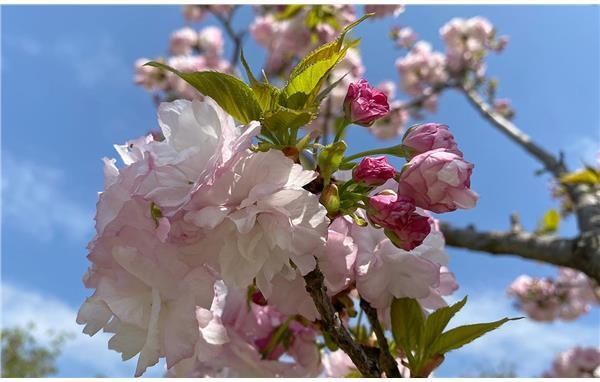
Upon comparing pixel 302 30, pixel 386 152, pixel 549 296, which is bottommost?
pixel 386 152

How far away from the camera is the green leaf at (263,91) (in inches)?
26.5

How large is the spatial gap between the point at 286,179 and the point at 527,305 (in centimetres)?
445

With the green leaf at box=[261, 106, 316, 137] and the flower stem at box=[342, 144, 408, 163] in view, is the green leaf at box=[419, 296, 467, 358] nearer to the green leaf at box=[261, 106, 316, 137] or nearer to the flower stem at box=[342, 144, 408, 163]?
the flower stem at box=[342, 144, 408, 163]

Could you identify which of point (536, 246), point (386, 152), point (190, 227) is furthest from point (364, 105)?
point (536, 246)

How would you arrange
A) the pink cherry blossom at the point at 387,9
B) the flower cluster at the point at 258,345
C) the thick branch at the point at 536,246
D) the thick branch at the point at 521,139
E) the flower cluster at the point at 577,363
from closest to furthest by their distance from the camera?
1. the flower cluster at the point at 258,345
2. the thick branch at the point at 536,246
3. the thick branch at the point at 521,139
4. the flower cluster at the point at 577,363
5. the pink cherry blossom at the point at 387,9

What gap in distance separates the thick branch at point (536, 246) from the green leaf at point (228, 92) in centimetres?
119

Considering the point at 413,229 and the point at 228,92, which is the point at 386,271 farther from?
the point at 228,92

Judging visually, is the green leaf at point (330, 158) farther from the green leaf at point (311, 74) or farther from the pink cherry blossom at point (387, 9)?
the pink cherry blossom at point (387, 9)

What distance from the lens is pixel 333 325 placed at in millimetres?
701

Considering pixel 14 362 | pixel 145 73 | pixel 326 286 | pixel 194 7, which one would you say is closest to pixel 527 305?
pixel 145 73

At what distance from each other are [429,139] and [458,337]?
27cm

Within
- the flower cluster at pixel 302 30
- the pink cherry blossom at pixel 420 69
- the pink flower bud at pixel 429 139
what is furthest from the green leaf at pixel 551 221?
the pink cherry blossom at pixel 420 69

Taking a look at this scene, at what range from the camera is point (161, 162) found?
646 millimetres

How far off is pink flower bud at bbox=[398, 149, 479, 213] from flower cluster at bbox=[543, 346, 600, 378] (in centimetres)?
360
